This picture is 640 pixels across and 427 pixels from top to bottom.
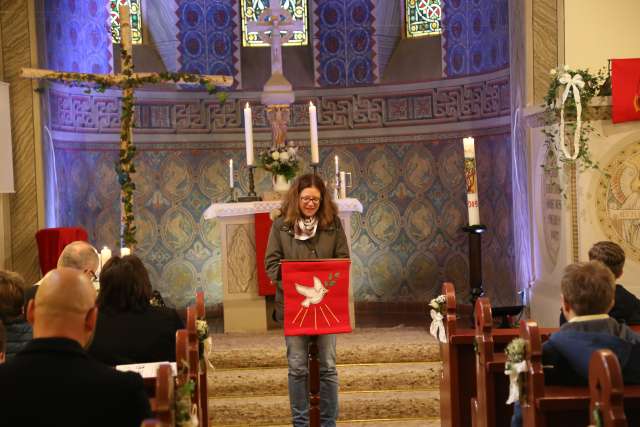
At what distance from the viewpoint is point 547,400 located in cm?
312

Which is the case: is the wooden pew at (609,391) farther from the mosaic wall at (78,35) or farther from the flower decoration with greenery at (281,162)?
the mosaic wall at (78,35)

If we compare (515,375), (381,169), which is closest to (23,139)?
(381,169)

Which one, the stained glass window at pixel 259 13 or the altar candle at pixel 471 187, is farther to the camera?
the stained glass window at pixel 259 13

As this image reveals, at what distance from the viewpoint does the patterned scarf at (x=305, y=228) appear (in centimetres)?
520

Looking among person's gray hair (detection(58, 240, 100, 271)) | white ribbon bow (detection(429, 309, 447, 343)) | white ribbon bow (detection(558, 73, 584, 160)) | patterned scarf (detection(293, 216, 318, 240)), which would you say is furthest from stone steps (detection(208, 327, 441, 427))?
person's gray hair (detection(58, 240, 100, 271))

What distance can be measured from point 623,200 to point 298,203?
264 cm

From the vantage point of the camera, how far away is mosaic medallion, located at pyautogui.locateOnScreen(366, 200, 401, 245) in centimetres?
1011

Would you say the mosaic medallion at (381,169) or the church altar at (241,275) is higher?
the mosaic medallion at (381,169)

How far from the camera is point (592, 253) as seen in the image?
4488 millimetres

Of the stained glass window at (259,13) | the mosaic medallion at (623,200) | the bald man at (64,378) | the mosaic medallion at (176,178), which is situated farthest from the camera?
the stained glass window at (259,13)

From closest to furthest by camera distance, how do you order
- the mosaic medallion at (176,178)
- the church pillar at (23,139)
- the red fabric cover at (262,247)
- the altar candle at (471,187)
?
1. the altar candle at (471,187)
2. the red fabric cover at (262,247)
3. the church pillar at (23,139)
4. the mosaic medallion at (176,178)

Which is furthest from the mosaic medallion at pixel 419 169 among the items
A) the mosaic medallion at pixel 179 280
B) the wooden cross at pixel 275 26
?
the mosaic medallion at pixel 179 280

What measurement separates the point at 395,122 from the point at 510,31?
202 cm

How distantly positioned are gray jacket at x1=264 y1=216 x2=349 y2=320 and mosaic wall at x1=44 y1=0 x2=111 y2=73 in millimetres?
4416
